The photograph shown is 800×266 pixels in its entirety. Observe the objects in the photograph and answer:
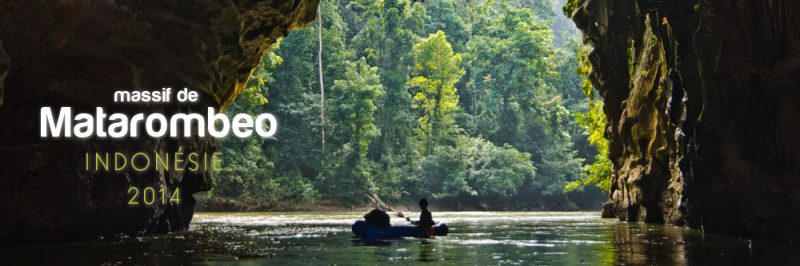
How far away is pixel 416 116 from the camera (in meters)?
71.0

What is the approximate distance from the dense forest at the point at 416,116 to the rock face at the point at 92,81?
32.5m

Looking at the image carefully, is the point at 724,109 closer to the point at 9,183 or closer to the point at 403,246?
the point at 403,246

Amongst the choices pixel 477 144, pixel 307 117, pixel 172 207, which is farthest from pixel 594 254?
pixel 477 144

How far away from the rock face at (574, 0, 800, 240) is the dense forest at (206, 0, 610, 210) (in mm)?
31305

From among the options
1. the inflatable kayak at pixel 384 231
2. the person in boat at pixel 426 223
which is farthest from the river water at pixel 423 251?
the person in boat at pixel 426 223

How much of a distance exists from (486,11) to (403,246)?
64833 mm

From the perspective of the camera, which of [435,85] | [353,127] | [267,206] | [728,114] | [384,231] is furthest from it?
[435,85]

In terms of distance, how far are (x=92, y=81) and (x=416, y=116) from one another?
5098cm

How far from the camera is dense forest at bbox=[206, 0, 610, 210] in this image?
6162 cm

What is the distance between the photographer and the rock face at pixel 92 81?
18.5 meters

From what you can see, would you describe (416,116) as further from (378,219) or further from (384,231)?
(384,231)

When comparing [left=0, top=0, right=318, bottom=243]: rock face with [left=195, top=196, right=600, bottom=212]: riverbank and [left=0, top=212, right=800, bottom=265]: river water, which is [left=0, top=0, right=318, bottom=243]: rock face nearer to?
[left=0, top=212, right=800, bottom=265]: river water

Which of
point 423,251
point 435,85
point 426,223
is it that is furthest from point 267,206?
point 423,251

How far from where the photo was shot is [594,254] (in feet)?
49.1
